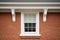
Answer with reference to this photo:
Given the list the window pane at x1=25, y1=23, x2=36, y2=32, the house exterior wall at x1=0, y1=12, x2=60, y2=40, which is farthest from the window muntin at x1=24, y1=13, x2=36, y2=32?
A: the house exterior wall at x1=0, y1=12, x2=60, y2=40

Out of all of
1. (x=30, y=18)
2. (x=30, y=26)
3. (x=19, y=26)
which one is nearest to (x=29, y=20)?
(x=30, y=18)

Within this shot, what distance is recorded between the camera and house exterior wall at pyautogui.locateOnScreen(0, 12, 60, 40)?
6.80 m

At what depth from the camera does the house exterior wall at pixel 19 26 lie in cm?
680

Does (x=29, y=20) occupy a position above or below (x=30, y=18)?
below

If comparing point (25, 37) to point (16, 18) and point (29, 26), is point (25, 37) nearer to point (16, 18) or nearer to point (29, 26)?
point (29, 26)

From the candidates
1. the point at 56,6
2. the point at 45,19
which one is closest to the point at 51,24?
the point at 45,19

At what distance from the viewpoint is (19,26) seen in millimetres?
6844

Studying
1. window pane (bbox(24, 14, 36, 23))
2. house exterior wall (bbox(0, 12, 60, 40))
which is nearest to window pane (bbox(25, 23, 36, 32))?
window pane (bbox(24, 14, 36, 23))

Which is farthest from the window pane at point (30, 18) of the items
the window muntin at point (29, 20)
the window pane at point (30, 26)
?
the window pane at point (30, 26)

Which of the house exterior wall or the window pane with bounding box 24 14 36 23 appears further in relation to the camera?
the window pane with bounding box 24 14 36 23

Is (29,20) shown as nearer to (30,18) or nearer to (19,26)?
(30,18)

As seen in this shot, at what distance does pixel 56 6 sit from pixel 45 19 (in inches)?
40.1

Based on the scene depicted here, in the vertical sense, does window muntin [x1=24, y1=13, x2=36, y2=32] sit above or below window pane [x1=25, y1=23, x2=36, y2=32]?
above

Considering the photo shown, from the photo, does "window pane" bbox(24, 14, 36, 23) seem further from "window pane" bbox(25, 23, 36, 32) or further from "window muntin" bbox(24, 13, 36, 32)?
"window pane" bbox(25, 23, 36, 32)
